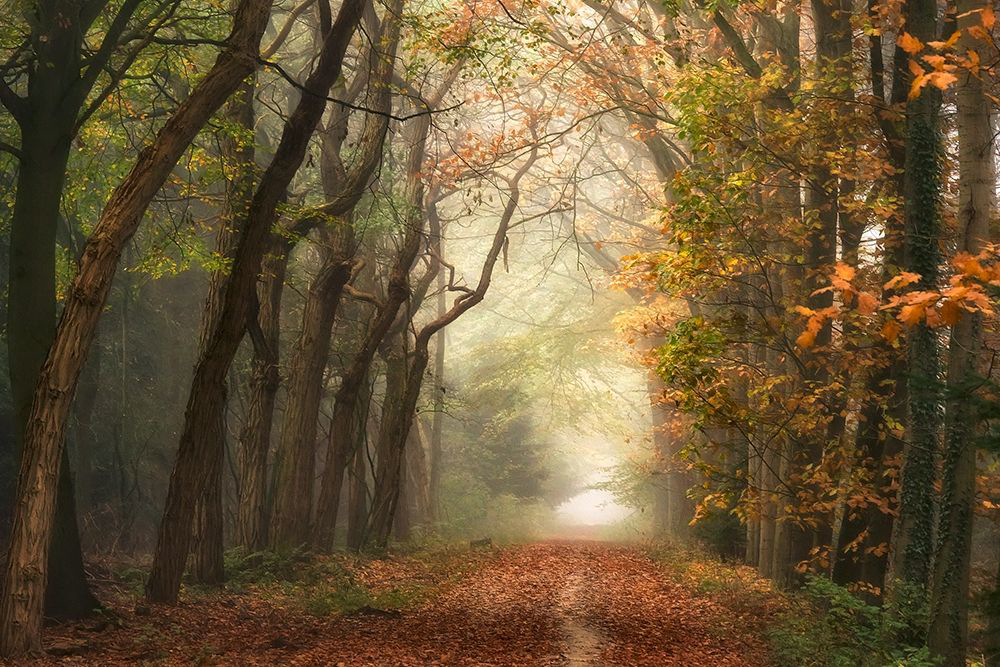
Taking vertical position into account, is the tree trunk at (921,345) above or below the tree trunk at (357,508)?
above

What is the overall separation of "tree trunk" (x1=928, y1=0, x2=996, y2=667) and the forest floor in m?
2.18

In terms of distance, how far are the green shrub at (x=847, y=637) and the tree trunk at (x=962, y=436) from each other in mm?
336

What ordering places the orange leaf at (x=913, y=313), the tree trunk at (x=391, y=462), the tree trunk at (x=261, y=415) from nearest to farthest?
the orange leaf at (x=913, y=313) < the tree trunk at (x=261, y=415) < the tree trunk at (x=391, y=462)

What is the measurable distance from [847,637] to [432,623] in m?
4.61

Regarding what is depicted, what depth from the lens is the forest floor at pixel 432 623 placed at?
8.54m

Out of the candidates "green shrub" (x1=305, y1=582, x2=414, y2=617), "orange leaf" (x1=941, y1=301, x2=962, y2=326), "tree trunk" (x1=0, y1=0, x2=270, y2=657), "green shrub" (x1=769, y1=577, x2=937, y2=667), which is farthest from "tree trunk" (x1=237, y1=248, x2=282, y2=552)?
"orange leaf" (x1=941, y1=301, x2=962, y2=326)

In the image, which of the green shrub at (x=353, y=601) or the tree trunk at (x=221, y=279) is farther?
the tree trunk at (x=221, y=279)

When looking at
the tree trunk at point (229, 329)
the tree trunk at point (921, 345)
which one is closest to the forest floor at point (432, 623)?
the tree trunk at point (229, 329)

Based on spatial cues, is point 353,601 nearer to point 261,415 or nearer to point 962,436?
point 261,415

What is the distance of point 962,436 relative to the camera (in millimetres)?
7641

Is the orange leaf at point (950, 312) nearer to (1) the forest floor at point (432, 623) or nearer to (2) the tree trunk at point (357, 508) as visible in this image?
(1) the forest floor at point (432, 623)

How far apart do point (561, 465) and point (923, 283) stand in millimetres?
47640

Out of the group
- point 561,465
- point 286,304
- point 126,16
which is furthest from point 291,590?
point 561,465

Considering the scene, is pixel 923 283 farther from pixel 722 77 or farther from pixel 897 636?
pixel 722 77
